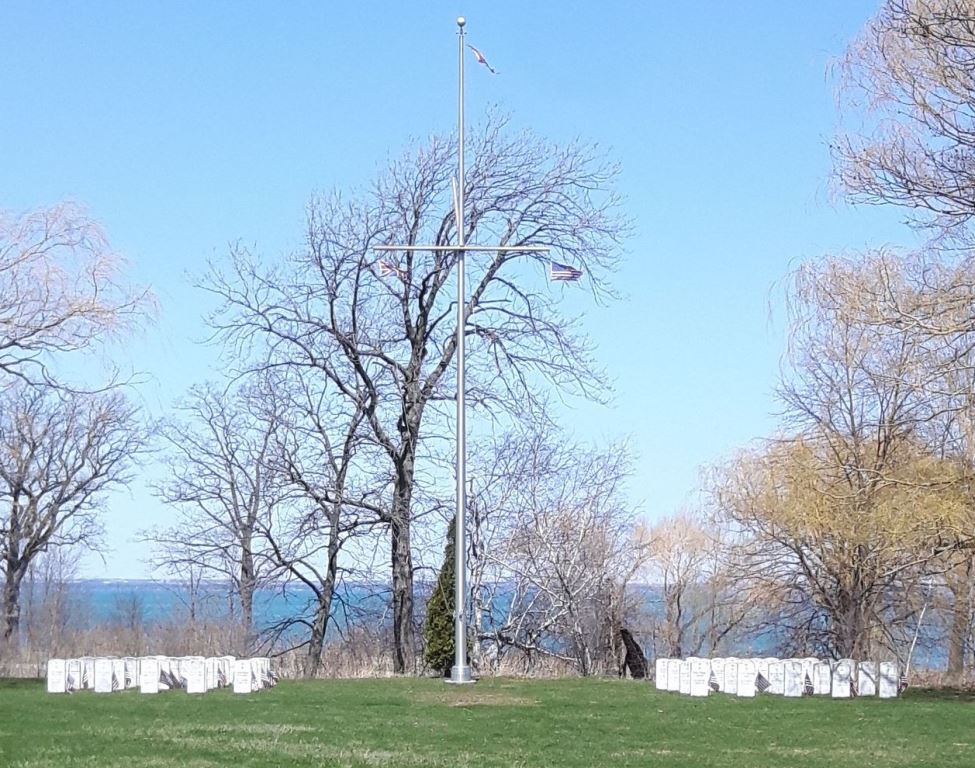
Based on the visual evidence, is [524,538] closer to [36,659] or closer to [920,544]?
[920,544]

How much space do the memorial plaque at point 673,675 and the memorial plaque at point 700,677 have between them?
429 mm

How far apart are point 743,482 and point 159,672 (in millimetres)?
14718

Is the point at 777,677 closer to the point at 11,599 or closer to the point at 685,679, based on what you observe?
the point at 685,679

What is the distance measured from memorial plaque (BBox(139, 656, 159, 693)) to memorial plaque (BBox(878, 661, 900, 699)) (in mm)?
9496

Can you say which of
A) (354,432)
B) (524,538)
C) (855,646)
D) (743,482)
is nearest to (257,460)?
Answer: (354,432)

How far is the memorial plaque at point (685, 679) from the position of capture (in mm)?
15945

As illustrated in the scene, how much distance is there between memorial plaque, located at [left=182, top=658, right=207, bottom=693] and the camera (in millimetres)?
15602

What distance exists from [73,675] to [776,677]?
29.8 feet

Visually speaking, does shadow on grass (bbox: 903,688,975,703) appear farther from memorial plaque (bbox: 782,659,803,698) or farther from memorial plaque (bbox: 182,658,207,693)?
memorial plaque (bbox: 182,658,207,693)

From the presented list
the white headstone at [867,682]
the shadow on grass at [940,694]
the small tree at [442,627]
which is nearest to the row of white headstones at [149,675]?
the small tree at [442,627]

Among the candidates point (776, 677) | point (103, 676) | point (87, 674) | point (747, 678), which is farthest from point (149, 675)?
point (776, 677)

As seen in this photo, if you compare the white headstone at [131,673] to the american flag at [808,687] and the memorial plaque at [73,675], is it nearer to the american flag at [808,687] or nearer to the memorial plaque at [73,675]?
the memorial plaque at [73,675]

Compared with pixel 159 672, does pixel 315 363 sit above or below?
above

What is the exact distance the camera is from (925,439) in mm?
24344
